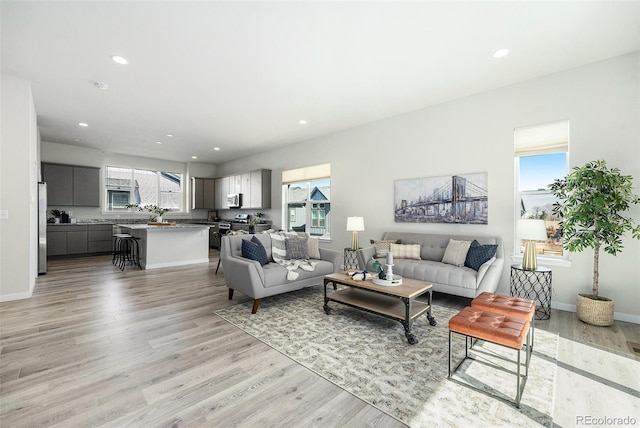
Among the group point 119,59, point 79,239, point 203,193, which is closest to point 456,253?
point 119,59

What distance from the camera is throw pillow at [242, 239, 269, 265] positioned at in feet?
12.1

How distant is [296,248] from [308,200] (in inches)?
106

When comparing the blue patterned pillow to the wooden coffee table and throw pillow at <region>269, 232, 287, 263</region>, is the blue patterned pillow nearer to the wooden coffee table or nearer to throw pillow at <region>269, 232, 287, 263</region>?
the wooden coffee table

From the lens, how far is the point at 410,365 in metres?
2.22

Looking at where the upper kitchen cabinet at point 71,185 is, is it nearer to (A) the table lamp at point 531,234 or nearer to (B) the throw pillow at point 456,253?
(B) the throw pillow at point 456,253

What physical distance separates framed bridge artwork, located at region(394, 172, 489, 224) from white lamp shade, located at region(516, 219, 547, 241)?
31.3 inches

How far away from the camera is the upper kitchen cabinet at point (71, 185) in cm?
701

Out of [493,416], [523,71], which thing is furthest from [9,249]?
[523,71]

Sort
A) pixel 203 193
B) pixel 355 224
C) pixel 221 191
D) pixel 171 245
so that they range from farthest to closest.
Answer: pixel 203 193
pixel 221 191
pixel 171 245
pixel 355 224

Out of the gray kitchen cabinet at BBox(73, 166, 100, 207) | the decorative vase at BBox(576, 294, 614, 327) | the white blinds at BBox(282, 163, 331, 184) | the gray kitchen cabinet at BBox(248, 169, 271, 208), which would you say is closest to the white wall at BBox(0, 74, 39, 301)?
the gray kitchen cabinet at BBox(73, 166, 100, 207)

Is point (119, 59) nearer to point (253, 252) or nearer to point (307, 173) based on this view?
point (253, 252)

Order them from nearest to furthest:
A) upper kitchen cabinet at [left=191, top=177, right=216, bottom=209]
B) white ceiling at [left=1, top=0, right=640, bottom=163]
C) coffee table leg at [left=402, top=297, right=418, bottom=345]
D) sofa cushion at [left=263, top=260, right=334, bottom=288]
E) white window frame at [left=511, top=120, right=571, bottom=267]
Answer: white ceiling at [left=1, top=0, right=640, bottom=163] → coffee table leg at [left=402, top=297, right=418, bottom=345] → sofa cushion at [left=263, top=260, right=334, bottom=288] → white window frame at [left=511, top=120, right=571, bottom=267] → upper kitchen cabinet at [left=191, top=177, right=216, bottom=209]

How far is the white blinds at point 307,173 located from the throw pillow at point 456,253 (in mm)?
3076

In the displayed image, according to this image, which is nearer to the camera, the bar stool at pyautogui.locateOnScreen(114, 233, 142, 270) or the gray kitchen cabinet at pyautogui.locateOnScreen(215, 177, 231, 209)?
the bar stool at pyautogui.locateOnScreen(114, 233, 142, 270)
